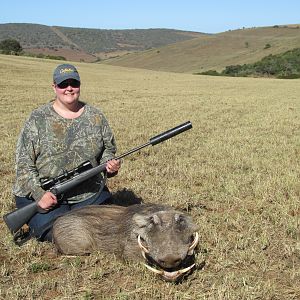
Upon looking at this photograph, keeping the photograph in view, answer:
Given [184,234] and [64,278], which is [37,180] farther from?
[184,234]

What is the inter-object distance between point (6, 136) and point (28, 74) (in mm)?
30005

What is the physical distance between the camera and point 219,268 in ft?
15.8

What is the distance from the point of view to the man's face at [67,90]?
219 inches

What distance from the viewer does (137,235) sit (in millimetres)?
4516

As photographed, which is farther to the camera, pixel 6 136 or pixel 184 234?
pixel 6 136

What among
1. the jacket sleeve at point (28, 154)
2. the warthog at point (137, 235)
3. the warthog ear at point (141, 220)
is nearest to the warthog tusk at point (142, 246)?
the warthog at point (137, 235)

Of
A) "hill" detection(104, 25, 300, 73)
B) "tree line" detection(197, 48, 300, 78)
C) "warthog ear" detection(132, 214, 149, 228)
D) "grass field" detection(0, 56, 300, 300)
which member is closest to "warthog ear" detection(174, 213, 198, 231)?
"warthog ear" detection(132, 214, 149, 228)

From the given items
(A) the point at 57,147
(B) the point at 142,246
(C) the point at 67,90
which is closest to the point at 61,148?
(A) the point at 57,147

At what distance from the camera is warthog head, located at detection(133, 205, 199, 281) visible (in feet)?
13.2

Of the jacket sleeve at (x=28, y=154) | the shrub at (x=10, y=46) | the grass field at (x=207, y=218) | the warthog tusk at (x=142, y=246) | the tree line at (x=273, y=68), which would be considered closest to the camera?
the warthog tusk at (x=142, y=246)

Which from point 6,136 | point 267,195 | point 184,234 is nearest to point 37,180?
point 184,234

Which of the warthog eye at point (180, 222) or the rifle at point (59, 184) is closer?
the warthog eye at point (180, 222)

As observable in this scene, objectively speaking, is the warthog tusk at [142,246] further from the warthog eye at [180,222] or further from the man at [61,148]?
the man at [61,148]

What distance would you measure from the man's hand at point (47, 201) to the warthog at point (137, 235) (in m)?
0.19
